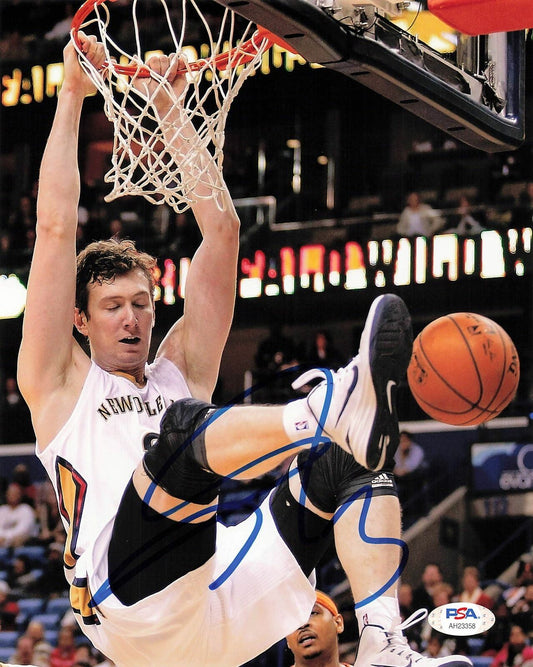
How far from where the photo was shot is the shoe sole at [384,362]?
3.46 metres

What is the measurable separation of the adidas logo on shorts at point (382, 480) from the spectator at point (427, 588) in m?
6.42

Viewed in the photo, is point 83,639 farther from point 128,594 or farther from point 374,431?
point 374,431

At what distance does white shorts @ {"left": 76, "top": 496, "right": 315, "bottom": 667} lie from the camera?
4.00 meters

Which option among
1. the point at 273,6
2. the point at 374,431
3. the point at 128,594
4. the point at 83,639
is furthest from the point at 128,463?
the point at 83,639

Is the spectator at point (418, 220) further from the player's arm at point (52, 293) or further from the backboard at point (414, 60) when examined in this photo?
the player's arm at point (52, 293)

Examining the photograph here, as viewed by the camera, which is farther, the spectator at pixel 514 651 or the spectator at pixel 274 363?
the spectator at pixel 274 363

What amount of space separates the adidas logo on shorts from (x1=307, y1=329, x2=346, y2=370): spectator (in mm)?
8312

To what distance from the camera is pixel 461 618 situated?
18.1 feet

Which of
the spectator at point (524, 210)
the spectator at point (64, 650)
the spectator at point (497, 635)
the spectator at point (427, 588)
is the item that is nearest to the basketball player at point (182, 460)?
the spectator at point (497, 635)

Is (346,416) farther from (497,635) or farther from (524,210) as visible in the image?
(524,210)

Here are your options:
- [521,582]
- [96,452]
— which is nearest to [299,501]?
[96,452]

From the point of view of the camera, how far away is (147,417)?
4.39 m

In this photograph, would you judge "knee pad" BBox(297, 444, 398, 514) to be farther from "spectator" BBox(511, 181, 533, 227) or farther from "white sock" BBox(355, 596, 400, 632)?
"spectator" BBox(511, 181, 533, 227)

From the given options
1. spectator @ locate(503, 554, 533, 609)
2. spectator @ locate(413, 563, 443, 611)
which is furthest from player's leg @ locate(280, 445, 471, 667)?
spectator @ locate(413, 563, 443, 611)
